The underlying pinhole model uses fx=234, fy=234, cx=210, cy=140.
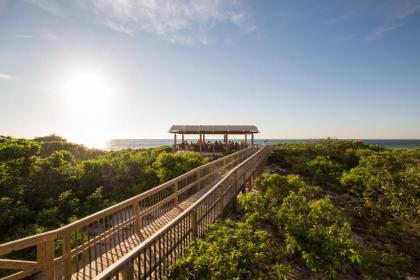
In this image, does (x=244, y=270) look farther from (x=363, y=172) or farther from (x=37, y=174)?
(x=37, y=174)

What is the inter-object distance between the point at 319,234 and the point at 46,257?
16.6ft

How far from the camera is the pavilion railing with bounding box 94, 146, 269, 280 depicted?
8.48ft

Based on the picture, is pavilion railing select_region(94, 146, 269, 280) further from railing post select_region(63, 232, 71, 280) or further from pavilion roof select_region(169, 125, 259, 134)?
pavilion roof select_region(169, 125, 259, 134)

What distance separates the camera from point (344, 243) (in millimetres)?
4512

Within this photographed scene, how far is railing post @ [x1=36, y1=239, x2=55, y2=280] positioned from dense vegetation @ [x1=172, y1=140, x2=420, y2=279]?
2135 millimetres

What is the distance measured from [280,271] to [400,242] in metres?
7.50

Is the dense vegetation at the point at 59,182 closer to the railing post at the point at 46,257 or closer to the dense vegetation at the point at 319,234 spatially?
the railing post at the point at 46,257

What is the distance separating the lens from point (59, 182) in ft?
39.6

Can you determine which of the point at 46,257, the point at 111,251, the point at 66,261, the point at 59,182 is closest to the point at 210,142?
the point at 59,182

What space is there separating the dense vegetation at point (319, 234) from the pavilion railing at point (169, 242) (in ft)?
1.03

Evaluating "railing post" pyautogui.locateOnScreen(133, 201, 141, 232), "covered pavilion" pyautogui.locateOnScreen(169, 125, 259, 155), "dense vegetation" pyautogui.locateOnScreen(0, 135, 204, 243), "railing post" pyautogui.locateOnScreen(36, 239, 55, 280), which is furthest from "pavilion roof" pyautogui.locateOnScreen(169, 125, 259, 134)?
"railing post" pyautogui.locateOnScreen(36, 239, 55, 280)

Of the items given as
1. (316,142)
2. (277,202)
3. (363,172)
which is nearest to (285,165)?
(316,142)

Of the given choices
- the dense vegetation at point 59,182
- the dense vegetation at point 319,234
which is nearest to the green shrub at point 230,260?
the dense vegetation at point 319,234

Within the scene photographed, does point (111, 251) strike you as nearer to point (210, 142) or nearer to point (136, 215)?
point (136, 215)
